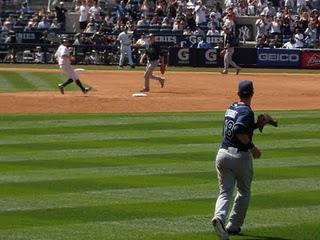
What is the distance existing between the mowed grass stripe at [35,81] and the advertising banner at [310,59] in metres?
13.3

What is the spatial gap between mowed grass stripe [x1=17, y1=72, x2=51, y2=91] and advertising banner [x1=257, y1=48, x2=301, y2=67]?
38.7 feet

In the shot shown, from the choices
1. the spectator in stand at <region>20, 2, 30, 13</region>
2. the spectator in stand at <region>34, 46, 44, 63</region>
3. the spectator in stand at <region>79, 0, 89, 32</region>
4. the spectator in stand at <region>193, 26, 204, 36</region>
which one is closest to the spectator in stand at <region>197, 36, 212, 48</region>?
the spectator in stand at <region>193, 26, 204, 36</region>

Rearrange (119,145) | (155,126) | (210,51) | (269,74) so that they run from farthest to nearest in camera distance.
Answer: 1. (210,51)
2. (269,74)
3. (155,126)
4. (119,145)

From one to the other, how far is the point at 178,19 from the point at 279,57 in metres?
5.99

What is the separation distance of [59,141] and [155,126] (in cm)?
342

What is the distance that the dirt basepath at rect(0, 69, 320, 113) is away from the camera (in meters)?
26.5

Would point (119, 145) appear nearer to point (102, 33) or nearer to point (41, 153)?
point (41, 153)

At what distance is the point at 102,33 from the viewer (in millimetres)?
46500

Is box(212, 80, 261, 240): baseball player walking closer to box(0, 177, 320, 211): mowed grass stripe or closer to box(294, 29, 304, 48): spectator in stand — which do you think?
box(0, 177, 320, 211): mowed grass stripe

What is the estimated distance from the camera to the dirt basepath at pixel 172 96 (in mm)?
26464

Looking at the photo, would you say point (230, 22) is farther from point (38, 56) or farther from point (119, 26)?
point (38, 56)

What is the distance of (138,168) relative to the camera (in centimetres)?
1559

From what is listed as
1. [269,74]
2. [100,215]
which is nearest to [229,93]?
[269,74]

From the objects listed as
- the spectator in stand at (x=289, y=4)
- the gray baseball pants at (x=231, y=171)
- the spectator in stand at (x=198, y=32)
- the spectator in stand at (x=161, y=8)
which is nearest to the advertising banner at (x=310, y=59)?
the spectator in stand at (x=198, y=32)
